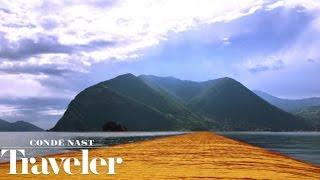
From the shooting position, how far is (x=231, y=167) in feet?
45.2

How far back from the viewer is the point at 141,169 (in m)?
13.0

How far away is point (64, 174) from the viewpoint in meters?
11.4

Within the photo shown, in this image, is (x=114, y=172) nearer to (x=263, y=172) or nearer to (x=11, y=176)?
(x=11, y=176)

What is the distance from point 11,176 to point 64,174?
50.4 inches

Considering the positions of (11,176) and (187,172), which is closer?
(11,176)

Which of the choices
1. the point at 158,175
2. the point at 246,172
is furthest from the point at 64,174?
the point at 246,172

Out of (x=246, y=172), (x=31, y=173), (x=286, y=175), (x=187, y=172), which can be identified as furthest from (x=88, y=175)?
(x=286, y=175)

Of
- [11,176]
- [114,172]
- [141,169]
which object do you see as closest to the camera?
[11,176]

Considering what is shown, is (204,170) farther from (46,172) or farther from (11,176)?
(11,176)

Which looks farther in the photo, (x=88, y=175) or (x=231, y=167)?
(x=231, y=167)

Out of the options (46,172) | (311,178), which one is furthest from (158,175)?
(311,178)

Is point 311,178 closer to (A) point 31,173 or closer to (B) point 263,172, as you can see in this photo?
(B) point 263,172

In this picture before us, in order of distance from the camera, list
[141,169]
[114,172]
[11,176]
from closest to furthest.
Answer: [11,176], [114,172], [141,169]

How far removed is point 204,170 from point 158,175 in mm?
1906
